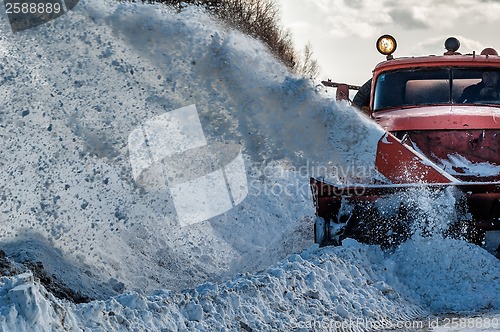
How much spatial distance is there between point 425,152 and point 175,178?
446 centimetres

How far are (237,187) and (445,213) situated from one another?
246 inches

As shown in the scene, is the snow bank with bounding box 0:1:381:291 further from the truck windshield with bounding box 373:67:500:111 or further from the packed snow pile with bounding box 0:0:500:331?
the truck windshield with bounding box 373:67:500:111

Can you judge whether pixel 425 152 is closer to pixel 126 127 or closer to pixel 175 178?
pixel 126 127

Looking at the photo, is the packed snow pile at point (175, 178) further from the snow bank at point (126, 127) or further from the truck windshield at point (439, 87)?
the truck windshield at point (439, 87)

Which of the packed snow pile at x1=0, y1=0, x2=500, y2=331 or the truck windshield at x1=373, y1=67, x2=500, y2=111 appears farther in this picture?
the truck windshield at x1=373, y1=67, x2=500, y2=111

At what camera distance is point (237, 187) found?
12.4m

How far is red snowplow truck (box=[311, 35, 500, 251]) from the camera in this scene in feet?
20.8

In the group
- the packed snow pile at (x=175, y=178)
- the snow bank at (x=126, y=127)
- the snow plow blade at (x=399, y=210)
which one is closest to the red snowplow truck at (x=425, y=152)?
the snow plow blade at (x=399, y=210)

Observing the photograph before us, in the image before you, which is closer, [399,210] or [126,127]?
[399,210]

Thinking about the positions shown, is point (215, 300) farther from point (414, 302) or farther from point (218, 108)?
point (218, 108)

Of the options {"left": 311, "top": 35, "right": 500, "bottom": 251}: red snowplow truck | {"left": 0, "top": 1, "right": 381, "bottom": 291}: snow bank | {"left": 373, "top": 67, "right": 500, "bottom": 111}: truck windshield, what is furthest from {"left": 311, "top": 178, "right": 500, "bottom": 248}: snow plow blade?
{"left": 373, "top": 67, "right": 500, "bottom": 111}: truck windshield

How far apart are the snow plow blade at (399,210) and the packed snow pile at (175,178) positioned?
0.17 meters

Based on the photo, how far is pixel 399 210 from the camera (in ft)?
20.9

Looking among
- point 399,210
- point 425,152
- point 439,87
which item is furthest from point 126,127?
point 399,210
